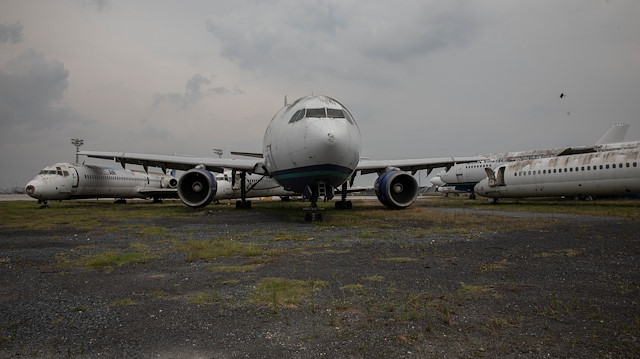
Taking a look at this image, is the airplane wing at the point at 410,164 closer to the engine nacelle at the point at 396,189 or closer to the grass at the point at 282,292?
the engine nacelle at the point at 396,189

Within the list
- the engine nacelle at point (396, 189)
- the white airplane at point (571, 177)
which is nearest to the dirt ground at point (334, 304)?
the engine nacelle at point (396, 189)

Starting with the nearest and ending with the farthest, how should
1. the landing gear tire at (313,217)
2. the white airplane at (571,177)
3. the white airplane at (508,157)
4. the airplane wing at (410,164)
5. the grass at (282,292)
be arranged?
the grass at (282,292) < the landing gear tire at (313,217) < the airplane wing at (410,164) < the white airplane at (571,177) < the white airplane at (508,157)

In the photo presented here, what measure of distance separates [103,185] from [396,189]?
21371 mm

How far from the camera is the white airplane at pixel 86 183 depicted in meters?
20.9

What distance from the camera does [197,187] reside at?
50.2 ft

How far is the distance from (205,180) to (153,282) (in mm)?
11898

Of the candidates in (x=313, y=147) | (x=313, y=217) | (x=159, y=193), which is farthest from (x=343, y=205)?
(x=159, y=193)

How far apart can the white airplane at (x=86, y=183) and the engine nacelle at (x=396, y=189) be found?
1772cm

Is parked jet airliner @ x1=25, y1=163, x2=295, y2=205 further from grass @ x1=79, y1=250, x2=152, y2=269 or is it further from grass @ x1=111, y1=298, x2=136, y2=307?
grass @ x1=111, y1=298, x2=136, y2=307

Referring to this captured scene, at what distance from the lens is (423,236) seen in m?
7.45

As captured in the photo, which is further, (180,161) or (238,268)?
(180,161)

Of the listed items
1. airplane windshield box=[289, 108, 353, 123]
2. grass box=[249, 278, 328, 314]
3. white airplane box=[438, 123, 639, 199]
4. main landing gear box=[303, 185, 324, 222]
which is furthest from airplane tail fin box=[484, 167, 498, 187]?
grass box=[249, 278, 328, 314]

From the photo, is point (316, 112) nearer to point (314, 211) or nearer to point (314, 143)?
point (314, 143)

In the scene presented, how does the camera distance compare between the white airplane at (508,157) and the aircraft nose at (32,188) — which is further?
the white airplane at (508,157)
